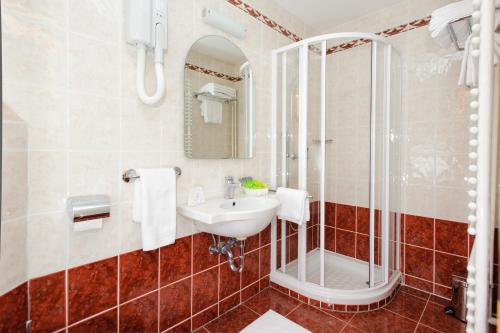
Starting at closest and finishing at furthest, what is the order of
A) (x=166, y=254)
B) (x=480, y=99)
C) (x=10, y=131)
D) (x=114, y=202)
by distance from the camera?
1. (x=480, y=99)
2. (x=10, y=131)
3. (x=114, y=202)
4. (x=166, y=254)

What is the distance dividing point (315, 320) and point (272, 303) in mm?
329

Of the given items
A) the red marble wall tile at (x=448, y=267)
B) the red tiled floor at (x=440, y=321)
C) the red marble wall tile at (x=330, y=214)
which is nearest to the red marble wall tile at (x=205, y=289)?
the red marble wall tile at (x=330, y=214)

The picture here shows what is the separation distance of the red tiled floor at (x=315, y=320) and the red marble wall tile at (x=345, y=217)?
774mm

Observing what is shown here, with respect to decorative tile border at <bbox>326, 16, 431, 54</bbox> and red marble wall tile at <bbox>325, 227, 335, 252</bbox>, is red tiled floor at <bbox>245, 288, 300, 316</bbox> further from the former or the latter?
decorative tile border at <bbox>326, 16, 431, 54</bbox>

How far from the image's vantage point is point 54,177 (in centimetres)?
105

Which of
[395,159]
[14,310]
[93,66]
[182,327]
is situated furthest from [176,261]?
[395,159]

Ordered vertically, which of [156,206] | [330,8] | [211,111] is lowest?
[156,206]

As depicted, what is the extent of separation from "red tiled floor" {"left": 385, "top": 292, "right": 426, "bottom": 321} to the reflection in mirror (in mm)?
1486

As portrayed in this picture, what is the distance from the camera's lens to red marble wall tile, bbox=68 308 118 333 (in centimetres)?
113

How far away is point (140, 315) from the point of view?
1.32m

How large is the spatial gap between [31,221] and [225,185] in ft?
3.27

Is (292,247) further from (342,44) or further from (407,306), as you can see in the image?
(342,44)

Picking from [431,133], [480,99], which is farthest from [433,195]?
[480,99]

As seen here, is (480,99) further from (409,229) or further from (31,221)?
(409,229)
